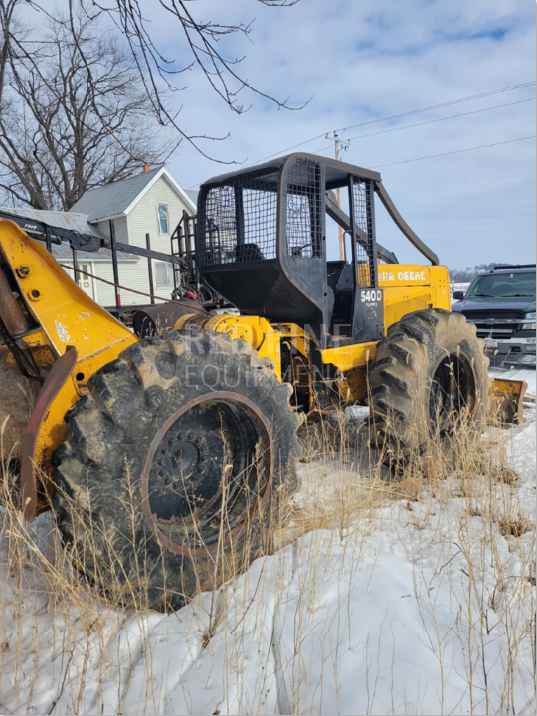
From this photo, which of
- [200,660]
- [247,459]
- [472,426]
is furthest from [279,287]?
[200,660]

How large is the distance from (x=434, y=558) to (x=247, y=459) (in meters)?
1.27

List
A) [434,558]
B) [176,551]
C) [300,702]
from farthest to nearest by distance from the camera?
1. [434,558]
2. [176,551]
3. [300,702]

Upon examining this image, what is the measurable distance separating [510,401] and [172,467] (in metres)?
4.54

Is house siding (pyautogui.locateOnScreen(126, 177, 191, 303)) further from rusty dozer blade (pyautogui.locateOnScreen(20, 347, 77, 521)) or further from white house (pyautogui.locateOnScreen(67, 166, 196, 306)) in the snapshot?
rusty dozer blade (pyautogui.locateOnScreen(20, 347, 77, 521))

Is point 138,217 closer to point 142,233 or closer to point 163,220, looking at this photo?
point 142,233

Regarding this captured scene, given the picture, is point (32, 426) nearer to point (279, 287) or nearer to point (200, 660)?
point (200, 660)

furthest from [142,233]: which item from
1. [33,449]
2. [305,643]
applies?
[305,643]

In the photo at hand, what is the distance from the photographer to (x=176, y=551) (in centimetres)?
285

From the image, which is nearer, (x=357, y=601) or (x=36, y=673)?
(x=36, y=673)

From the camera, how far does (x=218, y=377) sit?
303 cm

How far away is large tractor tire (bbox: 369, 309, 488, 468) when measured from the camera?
14.8ft

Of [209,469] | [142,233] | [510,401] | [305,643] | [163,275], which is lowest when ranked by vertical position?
[305,643]

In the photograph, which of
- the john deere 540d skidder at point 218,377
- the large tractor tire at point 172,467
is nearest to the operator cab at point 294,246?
the john deere 540d skidder at point 218,377

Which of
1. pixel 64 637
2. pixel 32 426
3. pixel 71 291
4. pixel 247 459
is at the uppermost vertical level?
pixel 71 291
